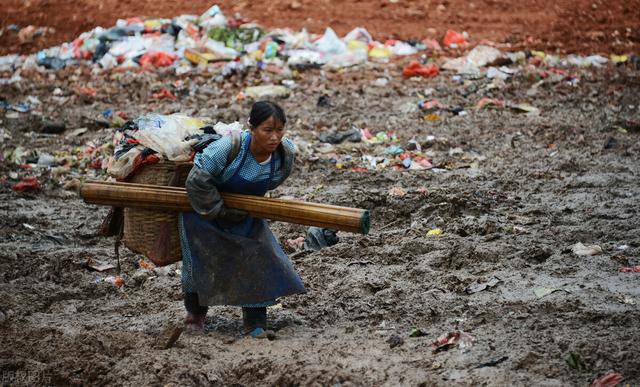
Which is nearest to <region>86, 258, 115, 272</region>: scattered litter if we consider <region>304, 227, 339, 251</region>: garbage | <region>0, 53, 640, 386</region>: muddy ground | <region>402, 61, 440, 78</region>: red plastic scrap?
<region>0, 53, 640, 386</region>: muddy ground

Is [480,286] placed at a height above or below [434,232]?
above

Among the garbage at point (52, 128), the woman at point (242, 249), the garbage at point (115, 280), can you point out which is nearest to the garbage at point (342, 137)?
the garbage at point (52, 128)

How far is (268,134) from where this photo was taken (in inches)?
165

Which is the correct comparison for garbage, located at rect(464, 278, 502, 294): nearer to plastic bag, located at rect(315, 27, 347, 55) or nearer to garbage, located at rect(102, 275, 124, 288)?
garbage, located at rect(102, 275, 124, 288)

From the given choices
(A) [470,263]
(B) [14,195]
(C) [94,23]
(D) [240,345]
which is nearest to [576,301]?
(A) [470,263]

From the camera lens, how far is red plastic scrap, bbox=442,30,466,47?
13.1 meters

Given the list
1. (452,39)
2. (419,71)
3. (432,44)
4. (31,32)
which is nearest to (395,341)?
(419,71)

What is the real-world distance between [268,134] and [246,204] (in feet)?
1.20

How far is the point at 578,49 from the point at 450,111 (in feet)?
11.9

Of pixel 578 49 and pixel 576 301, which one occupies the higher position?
pixel 576 301

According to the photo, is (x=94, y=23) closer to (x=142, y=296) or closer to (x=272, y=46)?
(x=272, y=46)

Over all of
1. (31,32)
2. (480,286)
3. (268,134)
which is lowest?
(31,32)

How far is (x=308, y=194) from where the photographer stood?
7.63m

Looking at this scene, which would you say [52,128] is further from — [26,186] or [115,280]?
[115,280]
